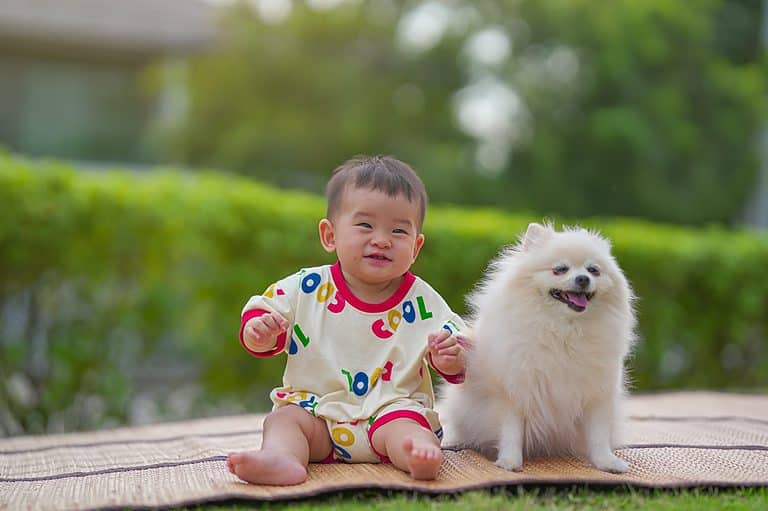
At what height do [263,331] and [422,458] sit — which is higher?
[263,331]

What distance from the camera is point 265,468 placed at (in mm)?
2678

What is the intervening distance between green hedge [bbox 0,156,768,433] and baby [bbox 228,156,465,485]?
2638 millimetres

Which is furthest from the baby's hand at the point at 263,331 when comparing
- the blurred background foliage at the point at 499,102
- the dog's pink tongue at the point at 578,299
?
the blurred background foliage at the point at 499,102

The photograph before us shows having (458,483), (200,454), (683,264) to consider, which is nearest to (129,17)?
(683,264)

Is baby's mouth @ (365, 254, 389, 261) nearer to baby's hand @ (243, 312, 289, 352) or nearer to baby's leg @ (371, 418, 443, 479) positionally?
baby's hand @ (243, 312, 289, 352)

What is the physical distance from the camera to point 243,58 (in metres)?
15.0

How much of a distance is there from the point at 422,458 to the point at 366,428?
0.36 meters

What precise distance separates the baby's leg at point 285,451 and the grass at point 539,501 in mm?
113

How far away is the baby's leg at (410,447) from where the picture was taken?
8.93ft

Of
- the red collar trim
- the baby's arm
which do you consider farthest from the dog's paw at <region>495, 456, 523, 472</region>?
the red collar trim

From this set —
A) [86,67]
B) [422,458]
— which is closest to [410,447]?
[422,458]

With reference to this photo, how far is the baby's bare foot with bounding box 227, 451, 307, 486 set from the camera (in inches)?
105

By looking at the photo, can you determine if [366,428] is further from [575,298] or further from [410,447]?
[575,298]

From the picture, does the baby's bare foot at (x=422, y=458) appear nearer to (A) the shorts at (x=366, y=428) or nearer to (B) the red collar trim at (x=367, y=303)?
(A) the shorts at (x=366, y=428)
